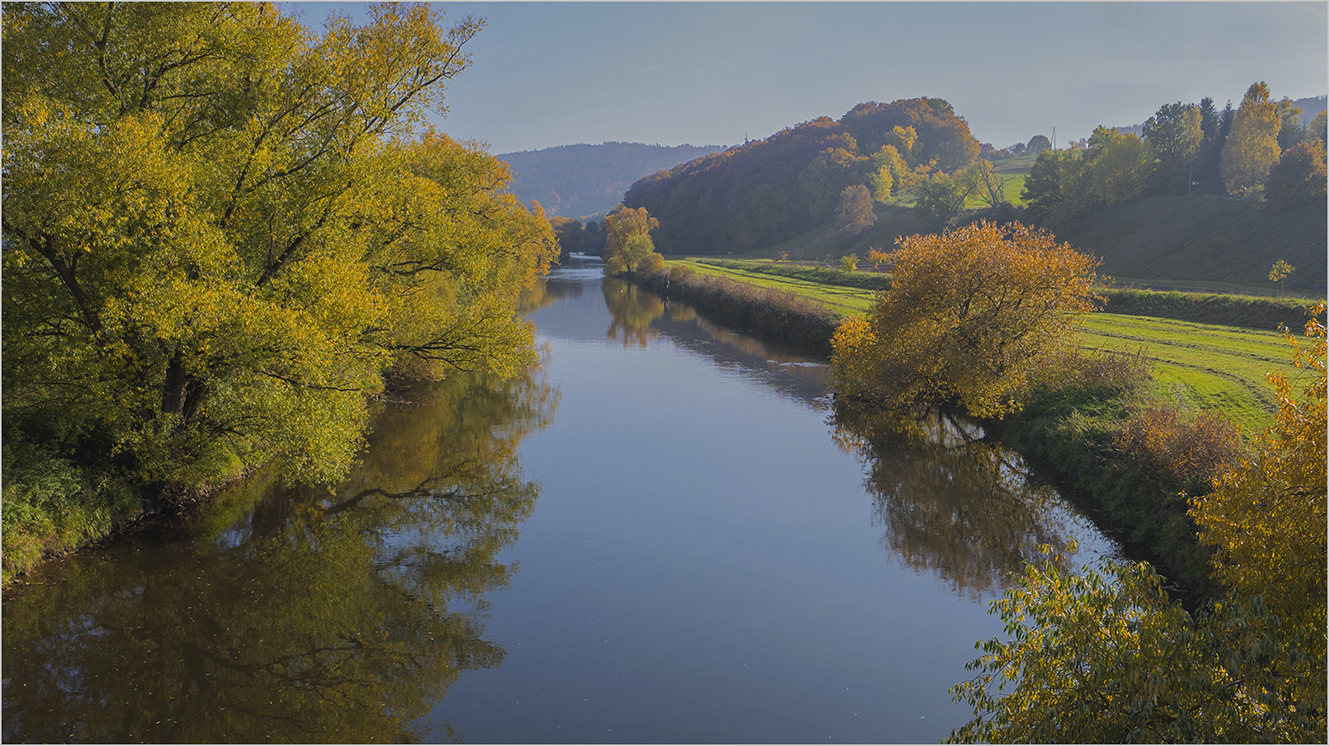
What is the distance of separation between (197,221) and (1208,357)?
28.7 m

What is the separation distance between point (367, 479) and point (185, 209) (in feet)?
26.6

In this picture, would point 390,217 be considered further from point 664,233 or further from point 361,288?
point 664,233

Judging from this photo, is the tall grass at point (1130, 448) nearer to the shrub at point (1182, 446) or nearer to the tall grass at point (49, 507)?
the shrub at point (1182, 446)

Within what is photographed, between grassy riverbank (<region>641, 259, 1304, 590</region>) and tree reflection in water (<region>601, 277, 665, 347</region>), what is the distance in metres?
12.0

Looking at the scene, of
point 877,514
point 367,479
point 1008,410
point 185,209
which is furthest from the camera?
point 1008,410

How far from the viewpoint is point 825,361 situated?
3744cm

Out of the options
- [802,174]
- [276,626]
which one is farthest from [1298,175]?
[802,174]

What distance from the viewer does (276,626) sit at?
39.7 ft

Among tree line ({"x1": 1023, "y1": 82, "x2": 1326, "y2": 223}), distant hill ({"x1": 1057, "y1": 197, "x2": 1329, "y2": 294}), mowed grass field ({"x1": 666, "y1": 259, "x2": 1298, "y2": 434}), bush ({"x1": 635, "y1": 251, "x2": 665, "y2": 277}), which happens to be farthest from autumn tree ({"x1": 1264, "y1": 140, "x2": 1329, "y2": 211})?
bush ({"x1": 635, "y1": 251, "x2": 665, "y2": 277})

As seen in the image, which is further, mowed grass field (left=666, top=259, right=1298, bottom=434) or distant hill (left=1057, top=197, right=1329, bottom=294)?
distant hill (left=1057, top=197, right=1329, bottom=294)

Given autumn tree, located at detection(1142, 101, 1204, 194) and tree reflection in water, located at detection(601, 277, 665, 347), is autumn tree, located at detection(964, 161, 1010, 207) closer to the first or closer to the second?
autumn tree, located at detection(1142, 101, 1204, 194)

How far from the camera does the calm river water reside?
1016 centimetres

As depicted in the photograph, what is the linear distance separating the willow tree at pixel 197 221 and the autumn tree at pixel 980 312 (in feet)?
46.4

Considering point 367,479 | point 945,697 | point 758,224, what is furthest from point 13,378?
point 758,224
